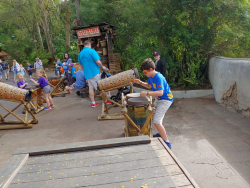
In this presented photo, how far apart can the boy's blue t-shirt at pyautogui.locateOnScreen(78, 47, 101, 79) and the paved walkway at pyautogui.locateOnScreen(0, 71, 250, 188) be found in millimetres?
1178

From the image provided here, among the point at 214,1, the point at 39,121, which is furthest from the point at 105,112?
the point at 214,1

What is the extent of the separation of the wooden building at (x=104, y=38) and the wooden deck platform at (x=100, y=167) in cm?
792

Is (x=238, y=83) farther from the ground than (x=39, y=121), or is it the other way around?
(x=238, y=83)

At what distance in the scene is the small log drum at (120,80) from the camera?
4953mm

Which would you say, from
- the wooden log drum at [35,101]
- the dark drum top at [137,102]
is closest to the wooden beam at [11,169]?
the dark drum top at [137,102]

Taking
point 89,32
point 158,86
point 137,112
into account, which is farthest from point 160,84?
point 89,32

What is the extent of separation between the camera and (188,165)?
3123 millimetres

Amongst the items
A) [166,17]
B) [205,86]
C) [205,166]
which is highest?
[166,17]

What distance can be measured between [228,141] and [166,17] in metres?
4.71

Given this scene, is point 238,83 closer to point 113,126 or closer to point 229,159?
point 229,159

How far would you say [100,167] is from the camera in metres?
1.96

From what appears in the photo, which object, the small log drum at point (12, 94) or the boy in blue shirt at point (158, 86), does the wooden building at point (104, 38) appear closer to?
the small log drum at point (12, 94)

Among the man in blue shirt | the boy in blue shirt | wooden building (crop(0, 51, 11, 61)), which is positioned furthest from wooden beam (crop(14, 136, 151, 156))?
wooden building (crop(0, 51, 11, 61))

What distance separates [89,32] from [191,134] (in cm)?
789
